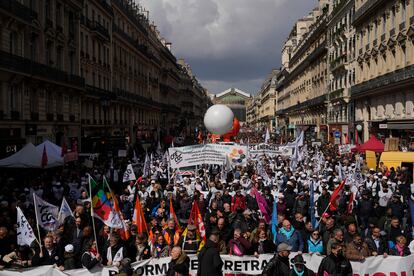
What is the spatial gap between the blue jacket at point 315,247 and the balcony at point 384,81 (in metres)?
23.1

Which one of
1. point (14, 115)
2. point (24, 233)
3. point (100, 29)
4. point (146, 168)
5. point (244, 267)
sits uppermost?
point (100, 29)

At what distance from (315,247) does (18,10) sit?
2236 centimetres

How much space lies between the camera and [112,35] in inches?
1911

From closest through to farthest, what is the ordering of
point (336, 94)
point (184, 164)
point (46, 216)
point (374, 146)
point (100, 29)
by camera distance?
point (46, 216) → point (184, 164) → point (374, 146) → point (100, 29) → point (336, 94)

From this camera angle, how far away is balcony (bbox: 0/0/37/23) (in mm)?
24500

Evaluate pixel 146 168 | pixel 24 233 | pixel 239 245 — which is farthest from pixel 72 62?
pixel 239 245

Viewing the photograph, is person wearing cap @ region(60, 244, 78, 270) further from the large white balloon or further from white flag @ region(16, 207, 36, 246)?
the large white balloon

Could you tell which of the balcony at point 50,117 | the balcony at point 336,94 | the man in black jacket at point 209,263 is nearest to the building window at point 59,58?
the balcony at point 50,117

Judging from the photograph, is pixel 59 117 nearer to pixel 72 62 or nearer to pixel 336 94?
pixel 72 62

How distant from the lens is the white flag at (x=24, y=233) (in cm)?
916

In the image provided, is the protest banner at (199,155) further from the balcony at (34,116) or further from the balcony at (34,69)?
the balcony at (34,116)

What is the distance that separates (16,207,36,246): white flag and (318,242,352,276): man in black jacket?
517 cm

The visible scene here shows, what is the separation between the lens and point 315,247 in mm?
8789

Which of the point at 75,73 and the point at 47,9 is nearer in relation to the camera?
the point at 47,9
